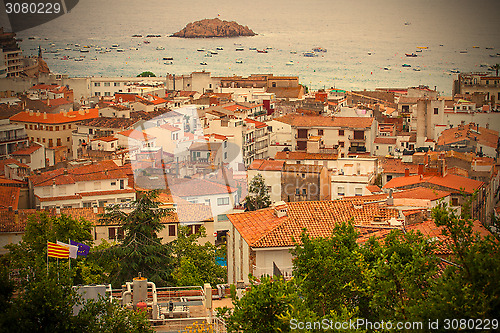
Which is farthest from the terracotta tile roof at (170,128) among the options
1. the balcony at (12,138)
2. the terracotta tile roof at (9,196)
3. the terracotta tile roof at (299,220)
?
the terracotta tile roof at (299,220)

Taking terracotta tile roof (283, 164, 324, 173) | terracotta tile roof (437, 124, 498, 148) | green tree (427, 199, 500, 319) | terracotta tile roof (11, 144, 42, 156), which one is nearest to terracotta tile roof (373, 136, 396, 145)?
terracotta tile roof (437, 124, 498, 148)

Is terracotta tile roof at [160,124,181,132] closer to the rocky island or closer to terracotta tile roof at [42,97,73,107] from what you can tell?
terracotta tile roof at [42,97,73,107]

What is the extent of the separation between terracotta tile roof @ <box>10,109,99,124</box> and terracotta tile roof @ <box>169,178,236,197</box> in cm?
1195

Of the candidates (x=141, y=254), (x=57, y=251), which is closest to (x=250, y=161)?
(x=141, y=254)

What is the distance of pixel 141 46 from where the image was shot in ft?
339

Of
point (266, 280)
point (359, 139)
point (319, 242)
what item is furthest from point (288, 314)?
point (359, 139)

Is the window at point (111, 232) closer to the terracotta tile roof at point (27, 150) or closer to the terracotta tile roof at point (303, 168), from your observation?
the terracotta tile roof at point (303, 168)

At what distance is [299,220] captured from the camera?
30.3 ft

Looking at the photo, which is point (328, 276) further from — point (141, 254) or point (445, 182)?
point (445, 182)

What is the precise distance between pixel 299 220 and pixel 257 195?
30.5ft

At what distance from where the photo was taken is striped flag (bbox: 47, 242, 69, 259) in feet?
24.1

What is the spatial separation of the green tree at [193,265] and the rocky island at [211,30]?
102 m

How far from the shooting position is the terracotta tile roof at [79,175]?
16.4 metres

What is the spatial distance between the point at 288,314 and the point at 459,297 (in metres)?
1.11
